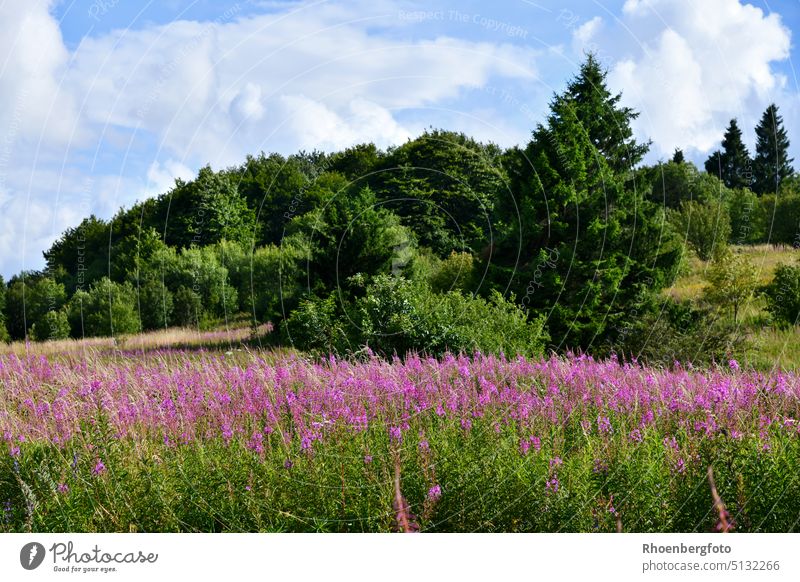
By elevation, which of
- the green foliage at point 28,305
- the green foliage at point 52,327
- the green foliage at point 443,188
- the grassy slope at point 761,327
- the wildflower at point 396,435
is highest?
the green foliage at point 443,188

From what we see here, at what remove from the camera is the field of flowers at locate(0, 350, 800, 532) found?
4.27 m

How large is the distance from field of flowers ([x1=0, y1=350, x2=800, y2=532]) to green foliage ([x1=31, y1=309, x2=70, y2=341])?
2230cm

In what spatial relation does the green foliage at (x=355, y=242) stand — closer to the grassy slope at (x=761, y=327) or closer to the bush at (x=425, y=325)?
the bush at (x=425, y=325)

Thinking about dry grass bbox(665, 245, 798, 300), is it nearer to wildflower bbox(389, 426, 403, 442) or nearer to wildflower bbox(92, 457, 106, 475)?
wildflower bbox(389, 426, 403, 442)

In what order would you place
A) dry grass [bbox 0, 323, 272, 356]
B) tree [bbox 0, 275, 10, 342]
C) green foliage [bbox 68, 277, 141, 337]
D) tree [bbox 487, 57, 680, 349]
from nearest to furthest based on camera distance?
tree [bbox 487, 57, 680, 349]
dry grass [bbox 0, 323, 272, 356]
green foliage [bbox 68, 277, 141, 337]
tree [bbox 0, 275, 10, 342]

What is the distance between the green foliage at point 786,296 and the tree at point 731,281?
2.09ft

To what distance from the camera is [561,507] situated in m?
4.16

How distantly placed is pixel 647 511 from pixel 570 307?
13.3m

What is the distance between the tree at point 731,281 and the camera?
59.6 ft

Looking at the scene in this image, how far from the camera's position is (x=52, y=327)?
26.5 metres

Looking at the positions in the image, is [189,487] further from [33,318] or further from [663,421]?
[33,318]

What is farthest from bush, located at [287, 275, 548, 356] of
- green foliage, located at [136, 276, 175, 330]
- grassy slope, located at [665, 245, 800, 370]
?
green foliage, located at [136, 276, 175, 330]

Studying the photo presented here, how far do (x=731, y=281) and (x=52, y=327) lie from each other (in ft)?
76.4

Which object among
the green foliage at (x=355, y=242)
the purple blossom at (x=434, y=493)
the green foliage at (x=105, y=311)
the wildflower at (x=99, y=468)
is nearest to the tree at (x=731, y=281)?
the green foliage at (x=355, y=242)
